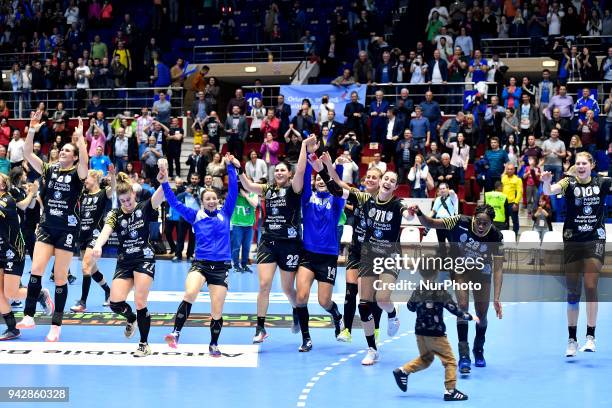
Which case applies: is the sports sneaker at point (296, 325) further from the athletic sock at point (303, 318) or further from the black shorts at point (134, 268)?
the black shorts at point (134, 268)

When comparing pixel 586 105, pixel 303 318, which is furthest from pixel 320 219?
pixel 586 105

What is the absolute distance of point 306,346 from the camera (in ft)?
37.9

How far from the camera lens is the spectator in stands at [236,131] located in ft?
78.6

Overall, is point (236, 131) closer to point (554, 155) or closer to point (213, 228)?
point (554, 155)

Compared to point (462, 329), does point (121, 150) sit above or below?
above

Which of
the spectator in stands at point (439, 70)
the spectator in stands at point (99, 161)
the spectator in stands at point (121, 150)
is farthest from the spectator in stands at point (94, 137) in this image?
the spectator in stands at point (439, 70)

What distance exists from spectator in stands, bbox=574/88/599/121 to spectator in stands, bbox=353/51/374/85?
19.9 feet

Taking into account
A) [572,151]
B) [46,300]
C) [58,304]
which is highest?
[572,151]

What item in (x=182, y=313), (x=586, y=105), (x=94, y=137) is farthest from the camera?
(x=94, y=137)

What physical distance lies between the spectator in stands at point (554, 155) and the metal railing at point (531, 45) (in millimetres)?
4983

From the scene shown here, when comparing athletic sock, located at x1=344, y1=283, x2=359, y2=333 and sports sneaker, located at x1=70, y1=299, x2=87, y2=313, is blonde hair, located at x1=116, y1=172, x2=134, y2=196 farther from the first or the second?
sports sneaker, located at x1=70, y1=299, x2=87, y2=313

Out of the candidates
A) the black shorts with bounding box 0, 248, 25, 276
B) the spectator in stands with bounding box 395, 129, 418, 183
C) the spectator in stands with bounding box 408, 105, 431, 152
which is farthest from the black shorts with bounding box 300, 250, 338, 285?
the spectator in stands with bounding box 408, 105, 431, 152

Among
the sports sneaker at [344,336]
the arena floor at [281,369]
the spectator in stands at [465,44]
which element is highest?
the spectator in stands at [465,44]

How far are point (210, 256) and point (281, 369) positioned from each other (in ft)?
5.34
